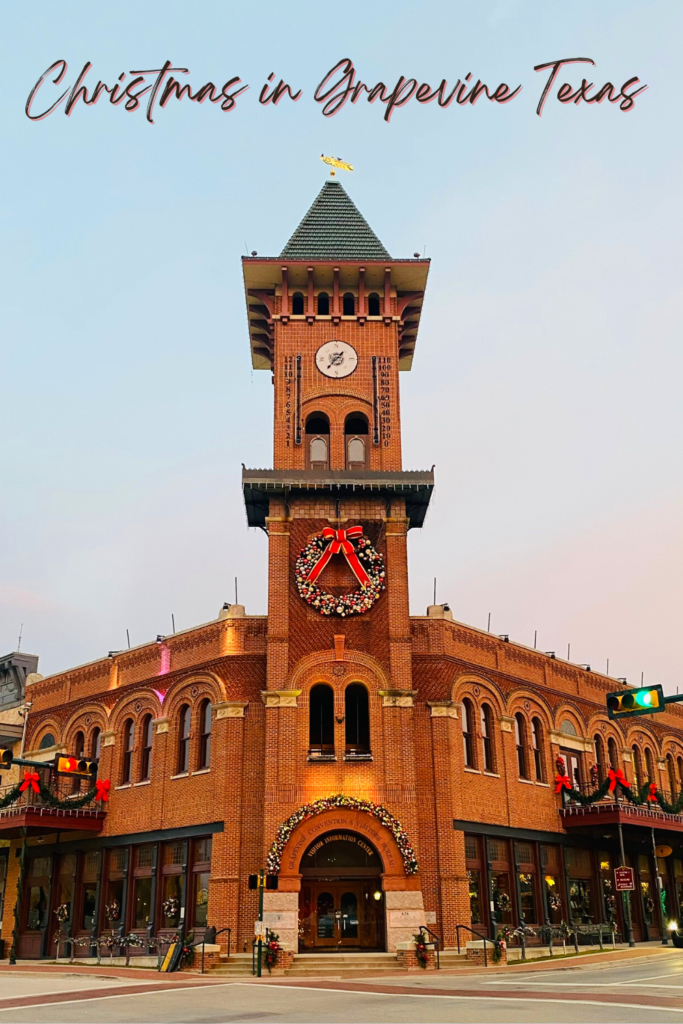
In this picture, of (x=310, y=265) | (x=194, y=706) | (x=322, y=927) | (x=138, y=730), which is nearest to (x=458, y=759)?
(x=322, y=927)

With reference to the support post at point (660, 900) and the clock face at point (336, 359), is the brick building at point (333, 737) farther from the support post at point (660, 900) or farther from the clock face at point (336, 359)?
the support post at point (660, 900)

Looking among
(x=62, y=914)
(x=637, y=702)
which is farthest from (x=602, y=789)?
(x=62, y=914)

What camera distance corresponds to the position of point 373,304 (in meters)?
42.0

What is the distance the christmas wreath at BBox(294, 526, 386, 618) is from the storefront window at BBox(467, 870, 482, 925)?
10093 millimetres

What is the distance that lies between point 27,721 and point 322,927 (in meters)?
18.5

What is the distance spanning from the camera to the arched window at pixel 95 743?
134ft

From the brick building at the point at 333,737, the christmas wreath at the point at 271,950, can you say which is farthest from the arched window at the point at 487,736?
the christmas wreath at the point at 271,950

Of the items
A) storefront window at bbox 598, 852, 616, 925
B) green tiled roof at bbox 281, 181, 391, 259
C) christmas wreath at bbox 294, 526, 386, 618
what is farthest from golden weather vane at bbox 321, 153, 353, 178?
storefront window at bbox 598, 852, 616, 925

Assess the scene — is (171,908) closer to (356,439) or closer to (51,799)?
(51,799)

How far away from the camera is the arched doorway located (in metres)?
32.4

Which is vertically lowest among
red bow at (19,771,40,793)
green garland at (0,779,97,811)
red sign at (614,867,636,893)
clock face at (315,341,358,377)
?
red sign at (614,867,636,893)

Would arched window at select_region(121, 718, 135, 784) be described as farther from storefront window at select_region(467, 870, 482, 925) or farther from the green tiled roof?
the green tiled roof

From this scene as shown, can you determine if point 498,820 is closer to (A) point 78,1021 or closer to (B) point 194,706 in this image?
(B) point 194,706

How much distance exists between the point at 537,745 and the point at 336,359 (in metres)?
17.5
